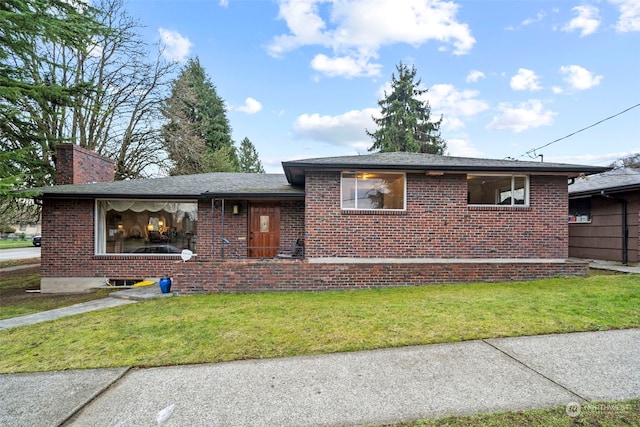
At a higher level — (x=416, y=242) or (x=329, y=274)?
(x=416, y=242)

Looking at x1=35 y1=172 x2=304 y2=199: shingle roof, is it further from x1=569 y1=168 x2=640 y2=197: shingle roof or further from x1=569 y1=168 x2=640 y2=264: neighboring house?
x1=569 y1=168 x2=640 y2=264: neighboring house

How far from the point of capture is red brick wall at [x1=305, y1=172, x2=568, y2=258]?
26.0 feet

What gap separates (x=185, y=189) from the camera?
32.4 ft

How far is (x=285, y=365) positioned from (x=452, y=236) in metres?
6.12

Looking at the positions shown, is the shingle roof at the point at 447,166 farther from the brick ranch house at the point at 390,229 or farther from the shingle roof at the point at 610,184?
the shingle roof at the point at 610,184

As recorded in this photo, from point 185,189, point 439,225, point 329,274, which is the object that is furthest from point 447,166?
point 185,189

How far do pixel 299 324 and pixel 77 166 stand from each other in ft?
36.3

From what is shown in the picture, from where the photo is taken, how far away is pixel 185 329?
478cm

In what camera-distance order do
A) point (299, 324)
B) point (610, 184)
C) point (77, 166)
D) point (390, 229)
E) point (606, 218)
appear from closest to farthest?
point (299, 324)
point (390, 229)
point (610, 184)
point (606, 218)
point (77, 166)

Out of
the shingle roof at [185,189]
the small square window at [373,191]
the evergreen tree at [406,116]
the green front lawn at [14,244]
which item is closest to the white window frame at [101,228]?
the shingle roof at [185,189]

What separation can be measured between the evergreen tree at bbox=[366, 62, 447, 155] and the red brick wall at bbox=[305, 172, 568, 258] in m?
23.8

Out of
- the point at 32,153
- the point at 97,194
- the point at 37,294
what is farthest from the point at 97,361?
the point at 32,153

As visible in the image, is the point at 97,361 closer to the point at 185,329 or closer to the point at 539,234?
the point at 185,329

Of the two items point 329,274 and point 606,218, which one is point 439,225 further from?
point 606,218
